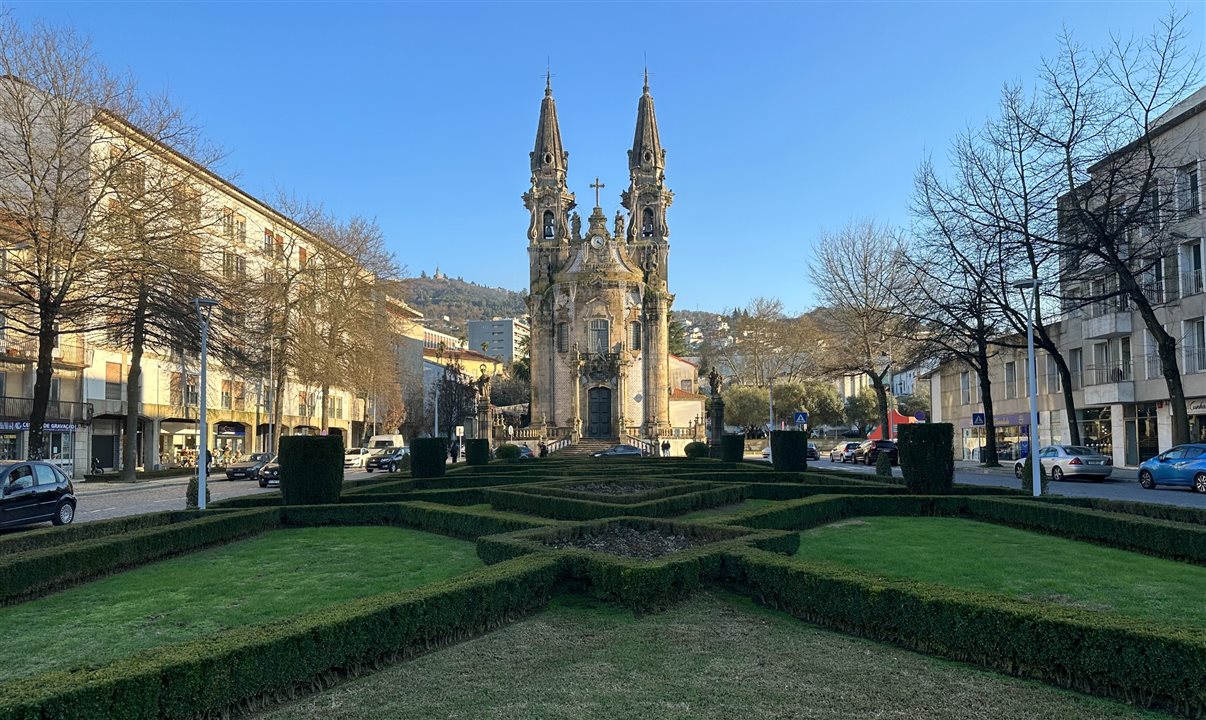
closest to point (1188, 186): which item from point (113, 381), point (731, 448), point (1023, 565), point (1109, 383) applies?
point (1109, 383)

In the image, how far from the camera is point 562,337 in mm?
57062

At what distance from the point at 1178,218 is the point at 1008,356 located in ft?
62.3

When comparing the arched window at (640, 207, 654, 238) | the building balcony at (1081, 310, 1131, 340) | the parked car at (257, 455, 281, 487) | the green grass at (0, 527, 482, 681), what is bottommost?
the parked car at (257, 455, 281, 487)

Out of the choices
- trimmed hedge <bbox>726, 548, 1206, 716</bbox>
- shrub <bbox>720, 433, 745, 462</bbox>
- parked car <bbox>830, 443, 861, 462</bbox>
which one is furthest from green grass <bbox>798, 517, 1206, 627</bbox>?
parked car <bbox>830, 443, 861, 462</bbox>

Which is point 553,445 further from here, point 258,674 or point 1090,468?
point 258,674

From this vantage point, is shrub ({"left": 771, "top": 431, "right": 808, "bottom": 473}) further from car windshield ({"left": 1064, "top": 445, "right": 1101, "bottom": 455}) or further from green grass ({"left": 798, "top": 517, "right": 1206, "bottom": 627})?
green grass ({"left": 798, "top": 517, "right": 1206, "bottom": 627})

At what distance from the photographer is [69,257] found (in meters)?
25.3

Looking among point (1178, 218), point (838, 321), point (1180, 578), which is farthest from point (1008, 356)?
point (1180, 578)

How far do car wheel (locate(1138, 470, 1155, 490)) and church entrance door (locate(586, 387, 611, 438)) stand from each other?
35.2 metres

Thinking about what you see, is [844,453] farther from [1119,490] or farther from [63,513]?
[63,513]

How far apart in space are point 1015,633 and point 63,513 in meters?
18.6

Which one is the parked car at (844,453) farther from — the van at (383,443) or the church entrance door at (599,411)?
the van at (383,443)

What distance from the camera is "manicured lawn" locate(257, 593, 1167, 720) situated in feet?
18.4

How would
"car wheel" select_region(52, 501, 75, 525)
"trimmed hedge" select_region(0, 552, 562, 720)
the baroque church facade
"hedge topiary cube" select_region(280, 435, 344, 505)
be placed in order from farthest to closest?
the baroque church facade
"hedge topiary cube" select_region(280, 435, 344, 505)
"car wheel" select_region(52, 501, 75, 525)
"trimmed hedge" select_region(0, 552, 562, 720)
